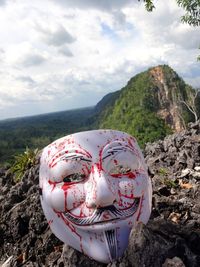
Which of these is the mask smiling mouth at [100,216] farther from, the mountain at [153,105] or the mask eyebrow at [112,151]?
the mountain at [153,105]

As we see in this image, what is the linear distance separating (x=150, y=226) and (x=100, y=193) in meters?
1.27

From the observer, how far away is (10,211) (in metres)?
6.86

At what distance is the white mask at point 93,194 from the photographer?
15.7 ft

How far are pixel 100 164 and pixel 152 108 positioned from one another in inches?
3089

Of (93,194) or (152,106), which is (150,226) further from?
(152,106)

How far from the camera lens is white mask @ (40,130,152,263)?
4.78 m

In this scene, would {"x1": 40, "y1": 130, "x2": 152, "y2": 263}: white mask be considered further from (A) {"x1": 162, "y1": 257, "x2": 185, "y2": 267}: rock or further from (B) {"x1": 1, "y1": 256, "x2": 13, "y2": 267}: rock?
(B) {"x1": 1, "y1": 256, "x2": 13, "y2": 267}: rock

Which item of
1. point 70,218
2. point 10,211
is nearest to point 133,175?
point 70,218

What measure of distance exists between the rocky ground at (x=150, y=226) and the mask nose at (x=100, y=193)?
1.56ft

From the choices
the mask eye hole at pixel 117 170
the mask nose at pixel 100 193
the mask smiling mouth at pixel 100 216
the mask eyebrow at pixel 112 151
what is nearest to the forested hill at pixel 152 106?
the mask eye hole at pixel 117 170

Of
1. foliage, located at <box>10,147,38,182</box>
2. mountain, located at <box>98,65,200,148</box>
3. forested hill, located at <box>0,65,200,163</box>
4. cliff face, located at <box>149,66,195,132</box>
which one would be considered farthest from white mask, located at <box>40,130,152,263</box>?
cliff face, located at <box>149,66,195,132</box>

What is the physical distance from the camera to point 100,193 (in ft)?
15.4

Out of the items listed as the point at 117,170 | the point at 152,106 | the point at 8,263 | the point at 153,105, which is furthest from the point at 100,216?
the point at 153,105

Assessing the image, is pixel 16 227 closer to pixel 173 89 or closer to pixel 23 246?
pixel 23 246
